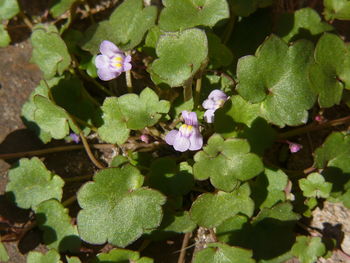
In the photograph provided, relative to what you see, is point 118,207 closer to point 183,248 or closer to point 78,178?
point 183,248

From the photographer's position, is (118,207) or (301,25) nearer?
(118,207)

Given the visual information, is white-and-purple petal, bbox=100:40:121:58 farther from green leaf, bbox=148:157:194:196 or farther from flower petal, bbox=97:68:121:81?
green leaf, bbox=148:157:194:196

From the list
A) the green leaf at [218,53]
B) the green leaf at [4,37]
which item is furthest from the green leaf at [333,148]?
the green leaf at [4,37]

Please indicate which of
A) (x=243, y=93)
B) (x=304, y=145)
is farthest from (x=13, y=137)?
(x=304, y=145)

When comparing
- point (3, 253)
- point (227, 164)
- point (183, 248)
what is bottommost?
point (183, 248)

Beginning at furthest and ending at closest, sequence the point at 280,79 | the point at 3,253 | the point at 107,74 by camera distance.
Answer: the point at 107,74
the point at 3,253
the point at 280,79

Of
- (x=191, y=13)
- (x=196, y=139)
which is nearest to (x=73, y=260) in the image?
(x=196, y=139)

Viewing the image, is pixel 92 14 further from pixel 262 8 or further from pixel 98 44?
pixel 262 8
